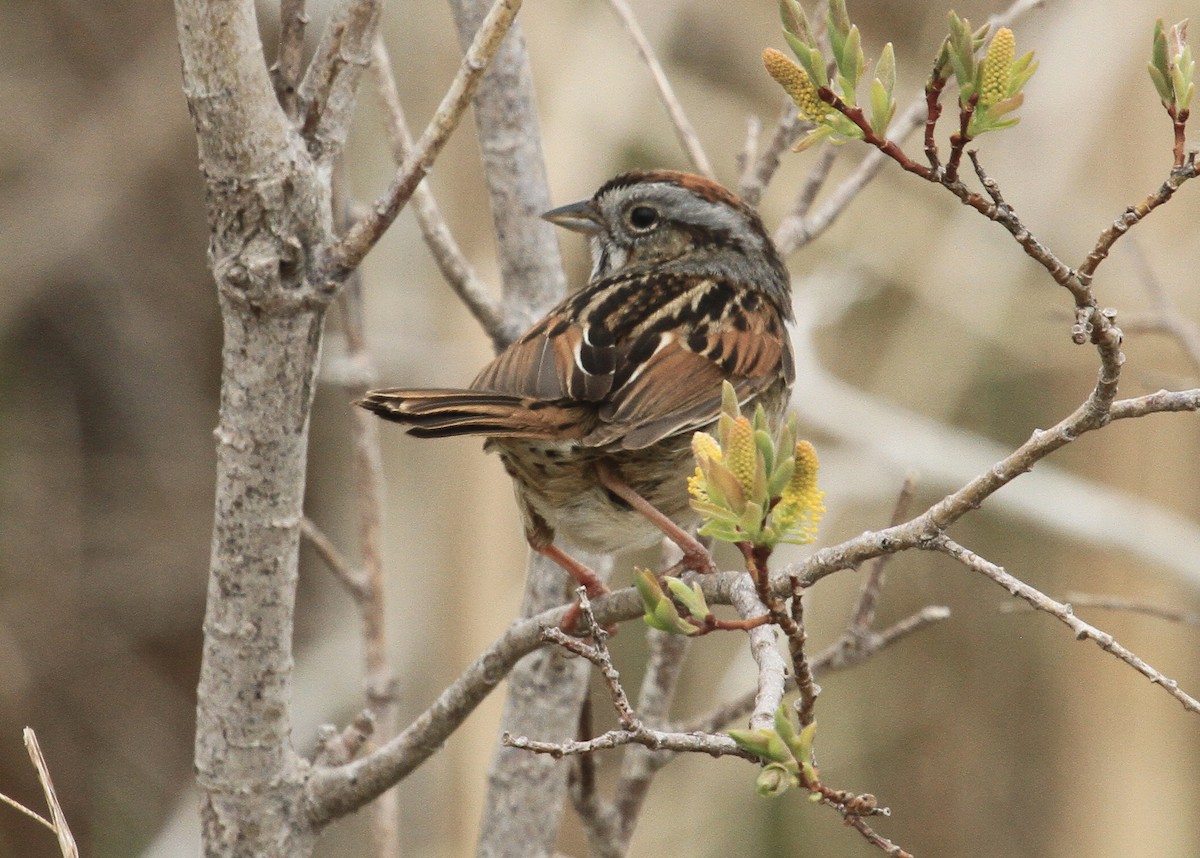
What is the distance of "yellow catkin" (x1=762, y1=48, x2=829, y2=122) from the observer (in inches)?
59.4

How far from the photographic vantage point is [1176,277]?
18.5ft

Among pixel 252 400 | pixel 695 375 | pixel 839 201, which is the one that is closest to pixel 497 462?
pixel 839 201

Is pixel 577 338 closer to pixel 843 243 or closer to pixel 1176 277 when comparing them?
pixel 843 243

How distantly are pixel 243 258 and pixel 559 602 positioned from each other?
51.9 inches

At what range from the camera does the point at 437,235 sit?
2.85 meters

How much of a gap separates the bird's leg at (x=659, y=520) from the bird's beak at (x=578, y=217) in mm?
768

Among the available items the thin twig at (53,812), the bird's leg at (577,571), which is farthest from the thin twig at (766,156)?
the thin twig at (53,812)

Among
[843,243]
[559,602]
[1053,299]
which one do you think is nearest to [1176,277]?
Answer: [1053,299]

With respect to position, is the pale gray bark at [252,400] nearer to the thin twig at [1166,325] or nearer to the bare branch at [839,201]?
the bare branch at [839,201]

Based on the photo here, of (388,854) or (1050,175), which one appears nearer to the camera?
(388,854)

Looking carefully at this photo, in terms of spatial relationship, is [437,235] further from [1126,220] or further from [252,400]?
[1126,220]

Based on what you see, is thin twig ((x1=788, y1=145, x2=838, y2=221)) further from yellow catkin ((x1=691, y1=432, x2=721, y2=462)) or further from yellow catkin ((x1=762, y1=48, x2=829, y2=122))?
yellow catkin ((x1=691, y1=432, x2=721, y2=462))

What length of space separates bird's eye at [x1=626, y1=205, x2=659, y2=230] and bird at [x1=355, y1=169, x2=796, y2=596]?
11 mm

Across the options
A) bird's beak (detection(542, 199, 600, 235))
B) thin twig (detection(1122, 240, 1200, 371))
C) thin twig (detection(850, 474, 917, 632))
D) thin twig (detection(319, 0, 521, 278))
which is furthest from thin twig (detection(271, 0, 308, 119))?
thin twig (detection(1122, 240, 1200, 371))
